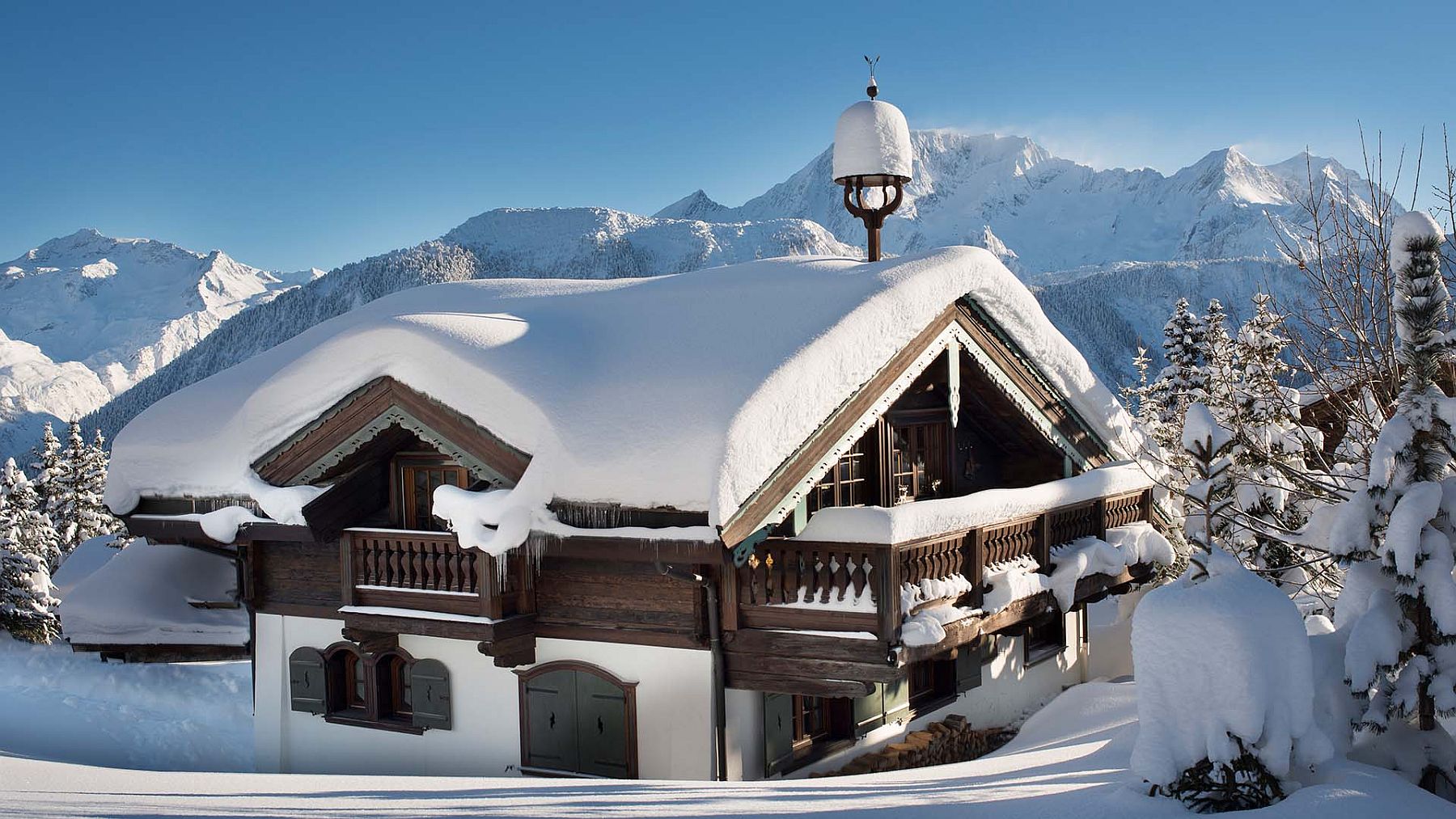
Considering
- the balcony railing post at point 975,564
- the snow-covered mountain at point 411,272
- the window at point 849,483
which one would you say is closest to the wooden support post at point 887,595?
the balcony railing post at point 975,564

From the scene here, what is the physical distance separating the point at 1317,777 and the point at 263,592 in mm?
12606

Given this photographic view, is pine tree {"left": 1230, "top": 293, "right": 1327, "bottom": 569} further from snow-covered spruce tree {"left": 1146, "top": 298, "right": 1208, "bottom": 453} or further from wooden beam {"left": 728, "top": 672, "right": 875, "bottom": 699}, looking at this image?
snow-covered spruce tree {"left": 1146, "top": 298, "right": 1208, "bottom": 453}

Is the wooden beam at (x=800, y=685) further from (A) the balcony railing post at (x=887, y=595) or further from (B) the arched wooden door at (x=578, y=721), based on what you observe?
(B) the arched wooden door at (x=578, y=721)

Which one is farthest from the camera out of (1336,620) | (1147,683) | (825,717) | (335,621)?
(335,621)

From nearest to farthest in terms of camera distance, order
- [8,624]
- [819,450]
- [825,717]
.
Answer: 1. [819,450]
2. [825,717]
3. [8,624]

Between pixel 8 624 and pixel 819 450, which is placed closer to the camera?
pixel 819 450

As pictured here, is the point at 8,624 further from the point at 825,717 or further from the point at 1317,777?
the point at 1317,777

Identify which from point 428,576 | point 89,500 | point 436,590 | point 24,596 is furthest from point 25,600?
point 89,500

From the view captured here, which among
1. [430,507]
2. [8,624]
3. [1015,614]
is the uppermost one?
[430,507]

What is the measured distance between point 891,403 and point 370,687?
7474 millimetres

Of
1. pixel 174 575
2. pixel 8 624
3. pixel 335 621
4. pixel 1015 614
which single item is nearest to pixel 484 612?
pixel 335 621

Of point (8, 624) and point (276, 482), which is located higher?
point (276, 482)

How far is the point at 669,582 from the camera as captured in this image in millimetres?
11742

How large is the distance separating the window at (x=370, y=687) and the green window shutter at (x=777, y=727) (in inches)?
155
